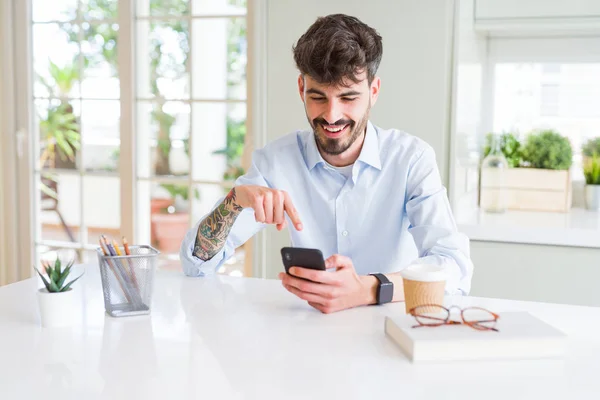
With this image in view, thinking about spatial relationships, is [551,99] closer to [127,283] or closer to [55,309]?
[127,283]

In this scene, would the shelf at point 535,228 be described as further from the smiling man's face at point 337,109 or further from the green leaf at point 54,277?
the green leaf at point 54,277

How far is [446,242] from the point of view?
1.97m

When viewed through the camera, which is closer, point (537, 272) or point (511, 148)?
point (537, 272)

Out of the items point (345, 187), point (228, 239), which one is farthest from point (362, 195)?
point (228, 239)

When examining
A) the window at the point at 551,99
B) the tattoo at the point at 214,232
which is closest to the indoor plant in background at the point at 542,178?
the window at the point at 551,99

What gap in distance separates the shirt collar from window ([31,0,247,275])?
1.38 metres

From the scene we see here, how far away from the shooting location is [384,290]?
68.9 inches

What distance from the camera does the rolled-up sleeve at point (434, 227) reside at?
6.32 ft

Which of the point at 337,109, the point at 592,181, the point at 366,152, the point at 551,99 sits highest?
the point at 551,99

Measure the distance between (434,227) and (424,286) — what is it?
497 mm

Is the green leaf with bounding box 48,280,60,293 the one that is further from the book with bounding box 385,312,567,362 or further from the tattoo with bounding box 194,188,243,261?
the book with bounding box 385,312,567,362

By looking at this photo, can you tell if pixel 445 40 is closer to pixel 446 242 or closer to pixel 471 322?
pixel 446 242

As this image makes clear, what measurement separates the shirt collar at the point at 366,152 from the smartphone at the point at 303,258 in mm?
596

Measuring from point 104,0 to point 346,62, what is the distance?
7.30 feet
